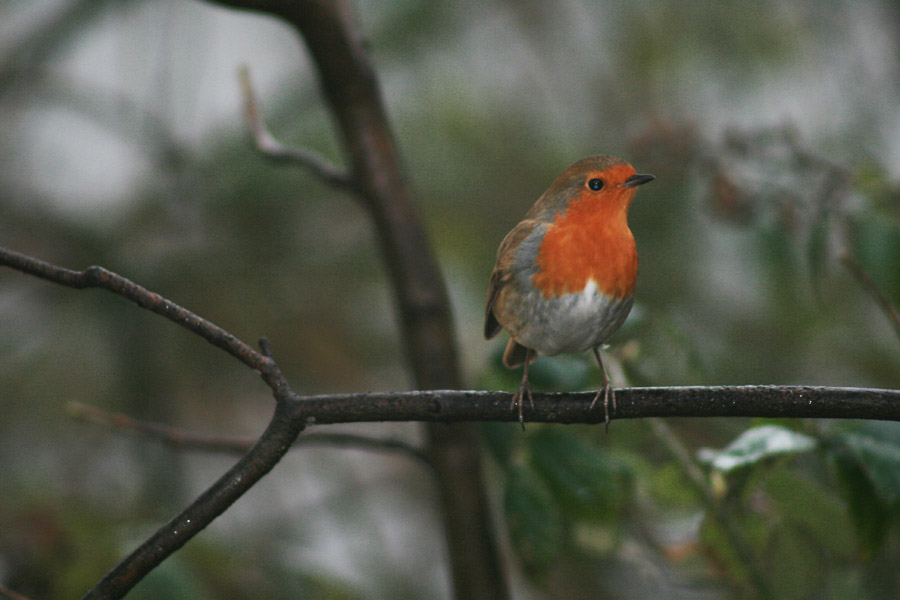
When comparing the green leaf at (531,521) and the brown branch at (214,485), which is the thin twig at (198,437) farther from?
the brown branch at (214,485)

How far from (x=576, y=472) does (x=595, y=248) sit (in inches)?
10.4

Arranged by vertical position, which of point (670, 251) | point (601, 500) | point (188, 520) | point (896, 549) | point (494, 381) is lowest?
point (896, 549)

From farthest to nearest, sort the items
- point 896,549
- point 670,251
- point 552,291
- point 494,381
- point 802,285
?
point 670,251 → point 802,285 → point 896,549 → point 494,381 → point 552,291

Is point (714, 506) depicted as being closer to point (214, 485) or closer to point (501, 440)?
point (501, 440)

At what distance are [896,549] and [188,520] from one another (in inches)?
62.5

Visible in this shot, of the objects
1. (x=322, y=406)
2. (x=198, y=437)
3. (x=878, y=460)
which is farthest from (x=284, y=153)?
(x=878, y=460)

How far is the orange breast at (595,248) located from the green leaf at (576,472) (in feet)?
0.63

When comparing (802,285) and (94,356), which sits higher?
(94,356)

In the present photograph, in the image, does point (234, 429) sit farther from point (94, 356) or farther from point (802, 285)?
point (802, 285)

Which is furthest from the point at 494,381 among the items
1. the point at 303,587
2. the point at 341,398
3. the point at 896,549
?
the point at 896,549

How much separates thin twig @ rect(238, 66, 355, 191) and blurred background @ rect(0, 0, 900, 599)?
30cm

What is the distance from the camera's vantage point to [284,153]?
3.16 feet

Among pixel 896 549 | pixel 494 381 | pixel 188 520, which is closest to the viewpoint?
pixel 188 520

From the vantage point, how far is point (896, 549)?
1643 mm
